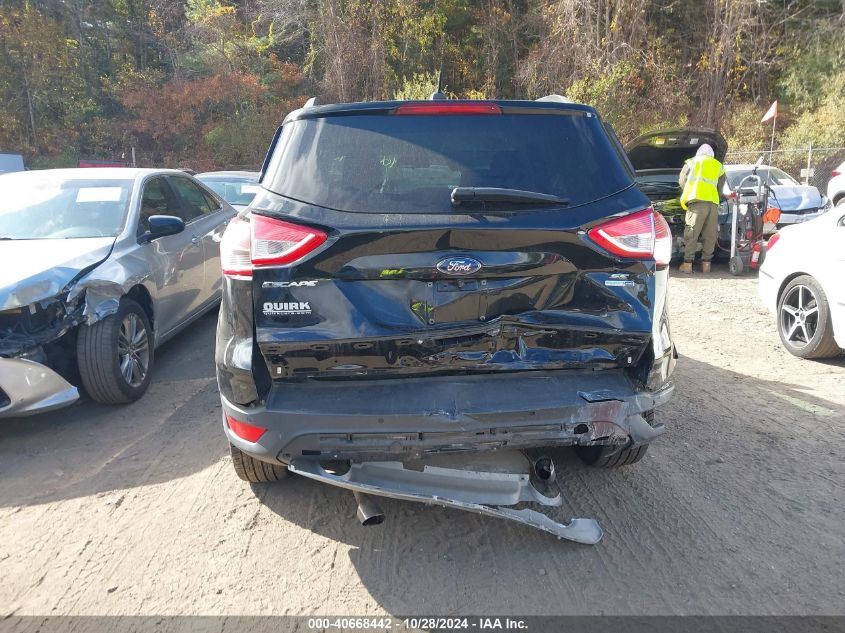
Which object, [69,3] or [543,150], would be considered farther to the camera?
[69,3]

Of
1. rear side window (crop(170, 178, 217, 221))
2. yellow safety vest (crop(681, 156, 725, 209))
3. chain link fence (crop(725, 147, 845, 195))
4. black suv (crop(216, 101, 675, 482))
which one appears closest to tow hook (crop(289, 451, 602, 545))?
black suv (crop(216, 101, 675, 482))

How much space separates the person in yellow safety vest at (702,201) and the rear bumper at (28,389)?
839 centimetres

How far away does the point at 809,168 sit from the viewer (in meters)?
18.8

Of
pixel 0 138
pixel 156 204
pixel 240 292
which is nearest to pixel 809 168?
pixel 156 204

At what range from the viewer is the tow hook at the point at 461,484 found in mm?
2650

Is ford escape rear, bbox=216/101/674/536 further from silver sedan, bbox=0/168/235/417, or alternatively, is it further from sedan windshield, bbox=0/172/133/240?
sedan windshield, bbox=0/172/133/240

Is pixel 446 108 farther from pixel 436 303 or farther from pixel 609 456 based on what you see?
pixel 609 456

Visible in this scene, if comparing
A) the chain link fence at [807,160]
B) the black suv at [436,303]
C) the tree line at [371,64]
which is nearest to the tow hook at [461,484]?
the black suv at [436,303]

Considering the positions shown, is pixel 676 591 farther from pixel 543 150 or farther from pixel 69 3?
pixel 69 3

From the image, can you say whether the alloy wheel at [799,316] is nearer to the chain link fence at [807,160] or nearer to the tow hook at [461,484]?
the tow hook at [461,484]

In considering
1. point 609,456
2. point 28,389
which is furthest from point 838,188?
point 28,389

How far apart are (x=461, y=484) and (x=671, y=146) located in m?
8.18

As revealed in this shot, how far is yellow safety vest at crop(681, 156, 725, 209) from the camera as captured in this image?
886 centimetres

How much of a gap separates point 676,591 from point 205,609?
6.45 feet
